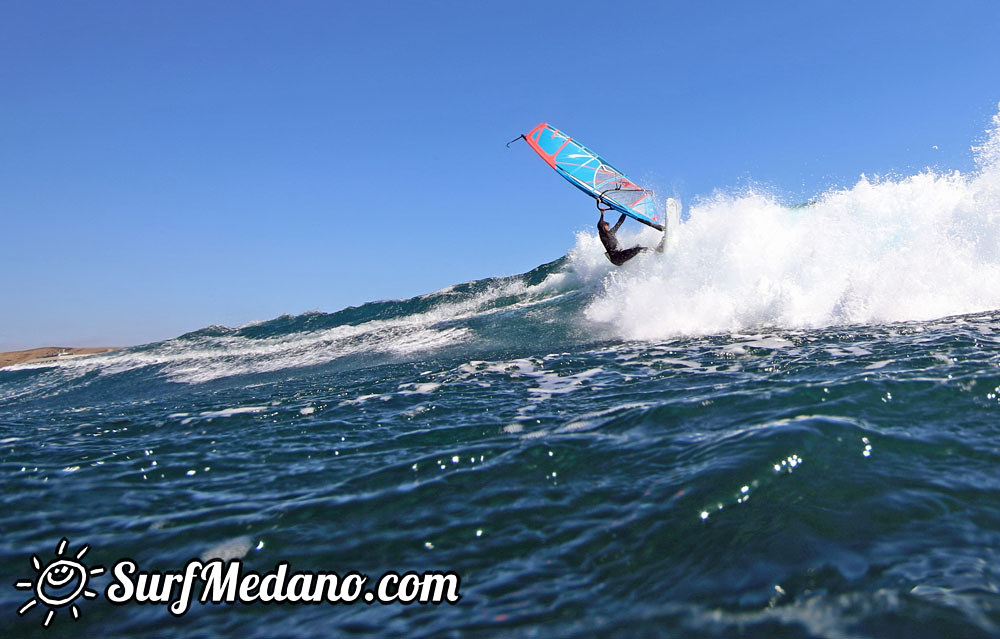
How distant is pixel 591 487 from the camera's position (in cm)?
370

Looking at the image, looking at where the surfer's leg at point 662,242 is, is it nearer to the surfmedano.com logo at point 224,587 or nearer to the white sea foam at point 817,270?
the white sea foam at point 817,270

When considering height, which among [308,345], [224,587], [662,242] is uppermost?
[662,242]

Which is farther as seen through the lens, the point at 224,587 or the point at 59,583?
the point at 59,583

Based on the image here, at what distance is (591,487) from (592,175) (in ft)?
44.0

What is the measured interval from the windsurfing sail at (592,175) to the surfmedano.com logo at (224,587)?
40.5 ft

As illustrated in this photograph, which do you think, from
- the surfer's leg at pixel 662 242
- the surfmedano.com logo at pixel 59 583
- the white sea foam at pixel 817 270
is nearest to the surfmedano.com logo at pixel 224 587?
the surfmedano.com logo at pixel 59 583

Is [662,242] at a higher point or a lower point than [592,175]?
lower

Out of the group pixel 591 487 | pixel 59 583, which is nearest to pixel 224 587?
pixel 59 583

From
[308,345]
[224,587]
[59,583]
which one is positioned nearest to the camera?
[224,587]

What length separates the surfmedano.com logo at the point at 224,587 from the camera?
2.80m

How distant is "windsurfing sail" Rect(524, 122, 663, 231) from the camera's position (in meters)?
15.0

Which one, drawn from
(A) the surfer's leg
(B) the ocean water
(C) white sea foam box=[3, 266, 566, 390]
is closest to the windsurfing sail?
(A) the surfer's leg

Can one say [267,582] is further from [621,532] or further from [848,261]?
[848,261]

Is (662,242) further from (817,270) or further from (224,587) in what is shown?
(224,587)
